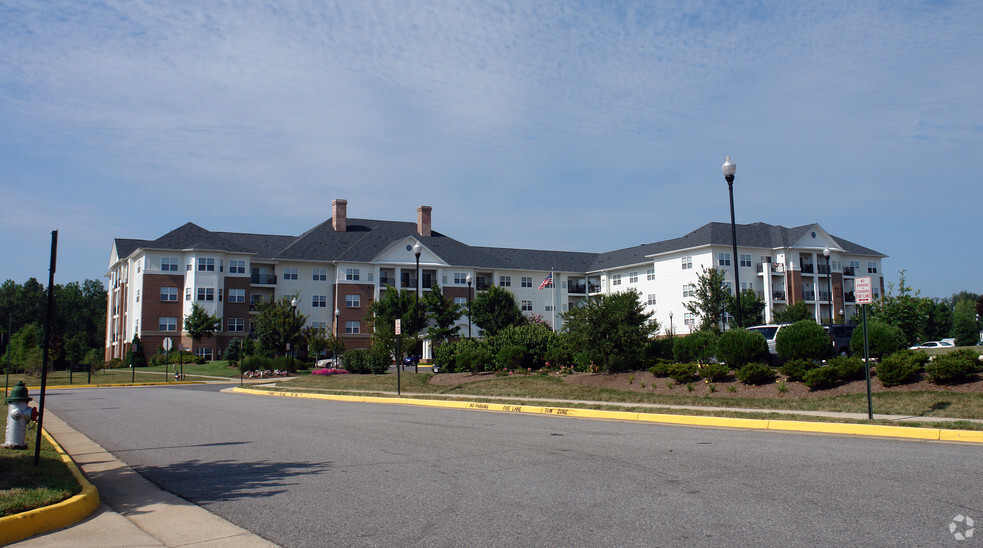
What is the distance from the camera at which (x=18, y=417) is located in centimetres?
1021

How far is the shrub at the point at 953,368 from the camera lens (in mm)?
15719

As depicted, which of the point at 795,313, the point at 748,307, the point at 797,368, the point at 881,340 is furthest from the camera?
the point at 748,307

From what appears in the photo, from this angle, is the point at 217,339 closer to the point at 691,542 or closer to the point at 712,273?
the point at 712,273

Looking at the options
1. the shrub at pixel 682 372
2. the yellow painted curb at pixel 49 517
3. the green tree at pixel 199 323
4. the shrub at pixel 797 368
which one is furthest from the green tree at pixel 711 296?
the yellow painted curb at pixel 49 517

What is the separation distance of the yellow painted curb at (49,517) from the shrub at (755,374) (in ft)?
51.4

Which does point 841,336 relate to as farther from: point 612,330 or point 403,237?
point 403,237

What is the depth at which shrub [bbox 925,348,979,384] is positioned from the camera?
15.7 m

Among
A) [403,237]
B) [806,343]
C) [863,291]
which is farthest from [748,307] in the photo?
[863,291]

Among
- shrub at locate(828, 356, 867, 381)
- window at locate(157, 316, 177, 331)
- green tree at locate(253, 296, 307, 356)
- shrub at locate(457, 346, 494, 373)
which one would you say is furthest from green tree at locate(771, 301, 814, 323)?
window at locate(157, 316, 177, 331)

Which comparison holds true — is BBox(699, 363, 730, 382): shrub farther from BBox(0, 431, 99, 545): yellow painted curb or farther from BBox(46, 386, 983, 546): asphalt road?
BBox(0, 431, 99, 545): yellow painted curb

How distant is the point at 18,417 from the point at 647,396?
47.6ft

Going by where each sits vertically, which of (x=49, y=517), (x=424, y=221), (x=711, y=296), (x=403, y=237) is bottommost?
(x=49, y=517)

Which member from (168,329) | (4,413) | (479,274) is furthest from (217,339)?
(4,413)

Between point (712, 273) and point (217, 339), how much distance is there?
4341cm
